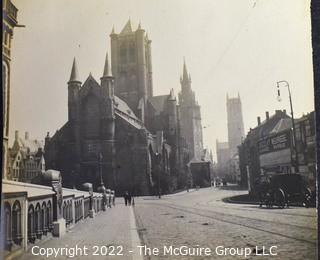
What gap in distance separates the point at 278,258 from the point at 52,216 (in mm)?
4279

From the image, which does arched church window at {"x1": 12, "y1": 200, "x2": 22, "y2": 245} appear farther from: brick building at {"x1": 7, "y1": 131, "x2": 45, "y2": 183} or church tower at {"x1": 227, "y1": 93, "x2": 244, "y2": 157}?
church tower at {"x1": 227, "y1": 93, "x2": 244, "y2": 157}

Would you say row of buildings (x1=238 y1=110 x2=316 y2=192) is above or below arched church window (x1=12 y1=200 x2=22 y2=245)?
above

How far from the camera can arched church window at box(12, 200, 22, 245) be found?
512 centimetres

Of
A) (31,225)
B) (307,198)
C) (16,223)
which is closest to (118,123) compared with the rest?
(307,198)

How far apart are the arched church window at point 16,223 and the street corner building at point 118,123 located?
2498 millimetres

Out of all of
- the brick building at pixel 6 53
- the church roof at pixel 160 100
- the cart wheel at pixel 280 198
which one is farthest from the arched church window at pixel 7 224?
the cart wheel at pixel 280 198

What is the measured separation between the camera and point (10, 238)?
5.00 metres

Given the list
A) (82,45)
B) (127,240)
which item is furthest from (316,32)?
(127,240)

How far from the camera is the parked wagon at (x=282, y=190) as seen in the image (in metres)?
10.0

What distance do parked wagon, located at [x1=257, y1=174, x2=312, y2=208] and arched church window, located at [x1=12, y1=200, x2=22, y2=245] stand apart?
7459 millimetres

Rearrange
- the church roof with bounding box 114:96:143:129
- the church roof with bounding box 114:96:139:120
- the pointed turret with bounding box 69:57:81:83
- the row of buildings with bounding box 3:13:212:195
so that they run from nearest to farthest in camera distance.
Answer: the pointed turret with bounding box 69:57:81:83 → the row of buildings with bounding box 3:13:212:195 → the church roof with bounding box 114:96:139:120 → the church roof with bounding box 114:96:143:129

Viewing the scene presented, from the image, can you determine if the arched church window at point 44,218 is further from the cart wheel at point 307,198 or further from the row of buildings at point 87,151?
the cart wheel at point 307,198

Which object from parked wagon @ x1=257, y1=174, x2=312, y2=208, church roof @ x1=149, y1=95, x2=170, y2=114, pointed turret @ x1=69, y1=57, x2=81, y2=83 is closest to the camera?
pointed turret @ x1=69, y1=57, x2=81, y2=83

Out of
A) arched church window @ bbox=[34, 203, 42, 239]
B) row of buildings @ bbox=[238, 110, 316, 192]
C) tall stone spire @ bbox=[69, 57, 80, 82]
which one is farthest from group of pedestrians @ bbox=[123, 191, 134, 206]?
arched church window @ bbox=[34, 203, 42, 239]
